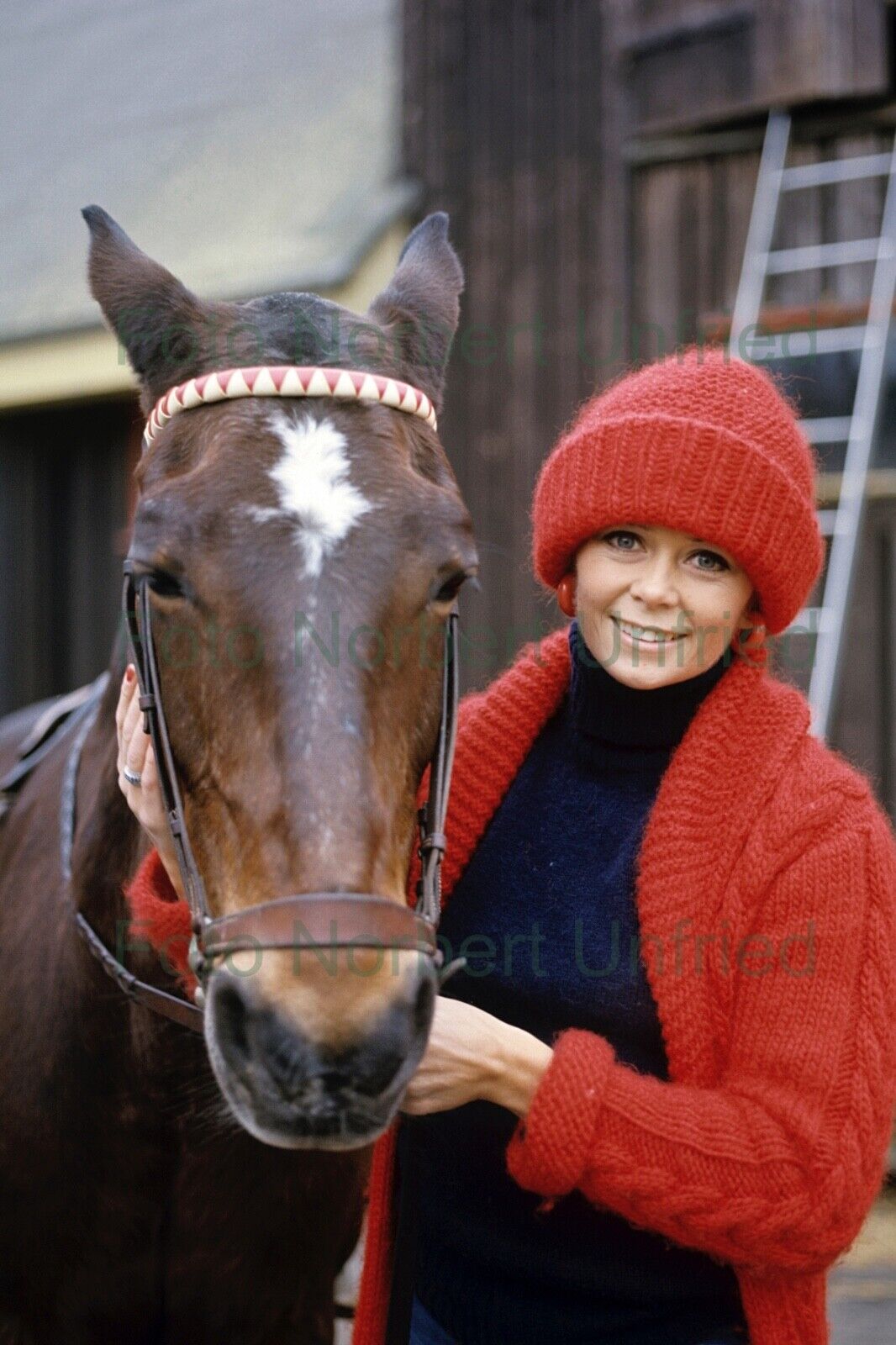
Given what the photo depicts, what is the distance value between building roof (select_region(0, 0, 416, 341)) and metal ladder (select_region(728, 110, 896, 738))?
6.35 ft

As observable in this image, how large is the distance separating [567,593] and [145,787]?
2.41ft

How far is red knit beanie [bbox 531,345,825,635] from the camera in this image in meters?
1.78

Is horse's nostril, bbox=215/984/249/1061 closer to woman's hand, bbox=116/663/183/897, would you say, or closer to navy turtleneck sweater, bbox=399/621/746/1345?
woman's hand, bbox=116/663/183/897

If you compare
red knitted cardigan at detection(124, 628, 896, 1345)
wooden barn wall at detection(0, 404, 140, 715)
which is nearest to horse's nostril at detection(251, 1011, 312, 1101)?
red knitted cardigan at detection(124, 628, 896, 1345)

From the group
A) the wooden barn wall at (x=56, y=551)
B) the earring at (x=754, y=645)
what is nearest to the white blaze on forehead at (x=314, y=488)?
the earring at (x=754, y=645)

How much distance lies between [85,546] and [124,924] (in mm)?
6858

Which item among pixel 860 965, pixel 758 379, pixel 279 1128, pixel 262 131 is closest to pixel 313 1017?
pixel 279 1128

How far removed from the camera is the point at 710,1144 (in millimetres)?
1632

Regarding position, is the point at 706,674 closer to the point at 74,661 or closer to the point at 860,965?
the point at 860,965

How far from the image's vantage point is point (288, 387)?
5.54ft

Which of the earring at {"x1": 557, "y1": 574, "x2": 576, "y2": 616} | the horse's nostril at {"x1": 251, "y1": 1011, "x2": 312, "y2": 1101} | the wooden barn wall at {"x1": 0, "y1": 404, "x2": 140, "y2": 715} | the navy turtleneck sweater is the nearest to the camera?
the horse's nostril at {"x1": 251, "y1": 1011, "x2": 312, "y2": 1101}

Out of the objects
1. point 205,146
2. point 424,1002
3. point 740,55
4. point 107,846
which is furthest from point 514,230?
point 424,1002

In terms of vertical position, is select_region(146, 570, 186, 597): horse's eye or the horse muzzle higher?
select_region(146, 570, 186, 597): horse's eye

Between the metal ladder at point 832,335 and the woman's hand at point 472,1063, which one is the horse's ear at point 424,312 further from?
the metal ladder at point 832,335
